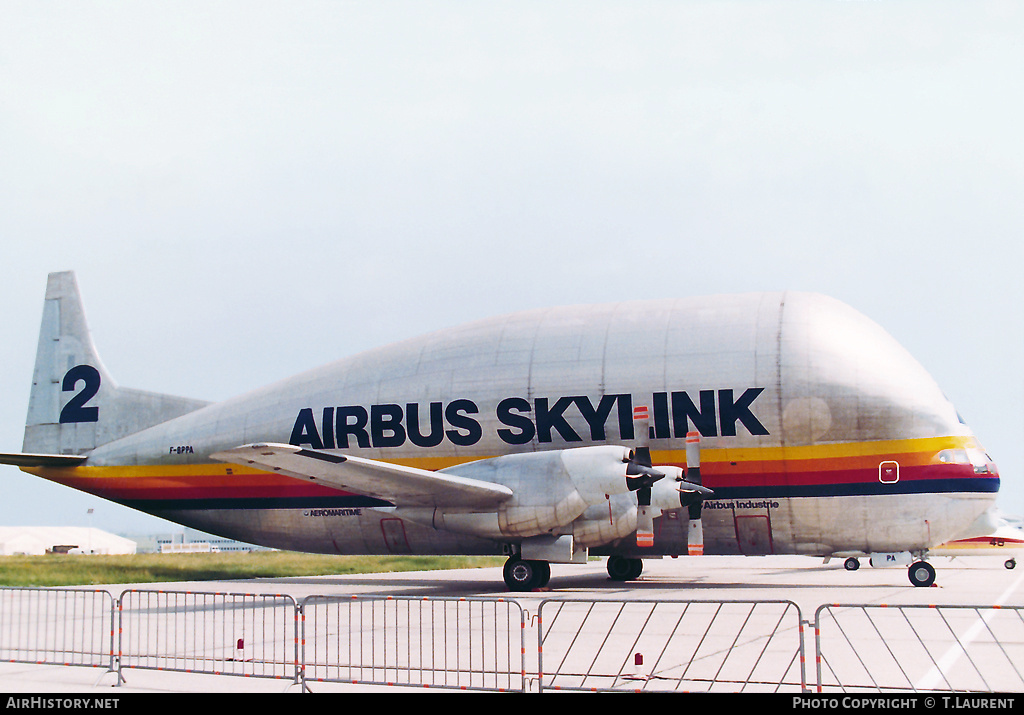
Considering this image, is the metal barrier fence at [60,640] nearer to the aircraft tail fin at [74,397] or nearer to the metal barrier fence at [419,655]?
the metal barrier fence at [419,655]

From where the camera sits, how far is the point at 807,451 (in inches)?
916

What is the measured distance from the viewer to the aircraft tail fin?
31.0m

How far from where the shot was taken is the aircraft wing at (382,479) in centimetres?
2064

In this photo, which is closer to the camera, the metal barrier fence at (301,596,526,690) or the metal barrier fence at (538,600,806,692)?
the metal barrier fence at (538,600,806,692)

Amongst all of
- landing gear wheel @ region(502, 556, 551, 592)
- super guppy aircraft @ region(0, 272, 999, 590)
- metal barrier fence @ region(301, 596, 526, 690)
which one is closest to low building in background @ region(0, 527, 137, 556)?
super guppy aircraft @ region(0, 272, 999, 590)

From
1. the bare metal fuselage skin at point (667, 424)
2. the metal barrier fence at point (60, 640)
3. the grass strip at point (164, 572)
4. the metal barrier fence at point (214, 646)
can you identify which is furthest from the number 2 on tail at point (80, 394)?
the metal barrier fence at point (214, 646)

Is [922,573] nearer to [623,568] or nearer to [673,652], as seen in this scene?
[623,568]

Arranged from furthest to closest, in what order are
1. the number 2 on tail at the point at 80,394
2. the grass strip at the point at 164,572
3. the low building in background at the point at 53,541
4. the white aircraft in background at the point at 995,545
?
the low building in background at the point at 53,541, the white aircraft in background at the point at 995,545, the grass strip at the point at 164,572, the number 2 on tail at the point at 80,394

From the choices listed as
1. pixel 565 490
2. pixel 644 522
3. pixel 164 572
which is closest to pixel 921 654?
pixel 644 522

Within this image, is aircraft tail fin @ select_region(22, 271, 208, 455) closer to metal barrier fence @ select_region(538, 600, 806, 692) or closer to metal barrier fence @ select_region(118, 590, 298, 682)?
metal barrier fence @ select_region(118, 590, 298, 682)

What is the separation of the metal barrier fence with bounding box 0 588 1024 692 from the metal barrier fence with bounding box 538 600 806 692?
0.03m

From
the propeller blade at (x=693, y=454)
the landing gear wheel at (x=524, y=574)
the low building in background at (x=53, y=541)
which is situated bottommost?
the landing gear wheel at (x=524, y=574)

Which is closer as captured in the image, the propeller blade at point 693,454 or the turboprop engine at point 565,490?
the turboprop engine at point 565,490

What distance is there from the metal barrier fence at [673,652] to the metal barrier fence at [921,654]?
1.57 feet
